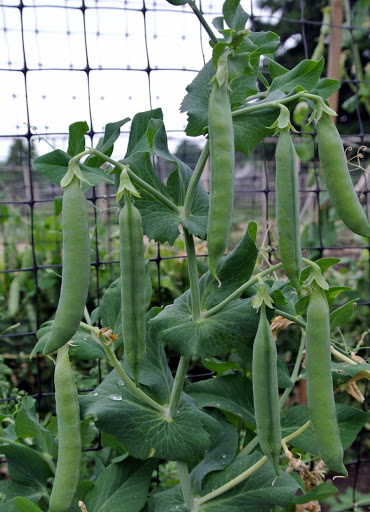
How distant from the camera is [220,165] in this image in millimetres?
607

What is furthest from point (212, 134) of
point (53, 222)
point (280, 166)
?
point (53, 222)

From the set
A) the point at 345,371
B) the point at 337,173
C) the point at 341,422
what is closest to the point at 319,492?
the point at 341,422

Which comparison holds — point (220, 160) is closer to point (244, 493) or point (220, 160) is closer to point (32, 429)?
point (244, 493)

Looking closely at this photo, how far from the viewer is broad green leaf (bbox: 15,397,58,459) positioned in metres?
0.99

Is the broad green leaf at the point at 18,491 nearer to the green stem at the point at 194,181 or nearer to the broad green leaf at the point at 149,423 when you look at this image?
the broad green leaf at the point at 149,423

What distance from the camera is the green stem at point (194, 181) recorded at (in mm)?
750

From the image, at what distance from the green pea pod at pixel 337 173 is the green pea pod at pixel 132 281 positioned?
0.88 feet

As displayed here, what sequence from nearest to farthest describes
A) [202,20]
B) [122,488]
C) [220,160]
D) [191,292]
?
[220,160] < [202,20] < [191,292] < [122,488]

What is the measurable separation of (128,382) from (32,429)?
1.04 ft

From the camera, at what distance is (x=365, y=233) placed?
26.5 inches

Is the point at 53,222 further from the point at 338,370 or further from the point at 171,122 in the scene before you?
the point at 338,370

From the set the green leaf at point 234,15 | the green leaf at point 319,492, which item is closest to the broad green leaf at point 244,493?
the green leaf at point 319,492

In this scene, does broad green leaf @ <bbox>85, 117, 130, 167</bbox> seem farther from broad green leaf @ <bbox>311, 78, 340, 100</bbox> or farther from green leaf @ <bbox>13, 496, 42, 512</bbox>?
green leaf @ <bbox>13, 496, 42, 512</bbox>

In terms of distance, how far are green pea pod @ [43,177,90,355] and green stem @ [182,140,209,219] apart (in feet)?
0.69
